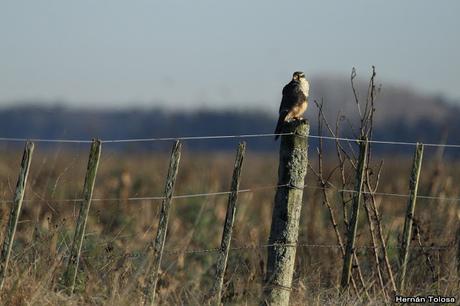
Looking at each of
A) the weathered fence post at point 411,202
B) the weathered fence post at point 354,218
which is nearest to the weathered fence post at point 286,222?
the weathered fence post at point 354,218

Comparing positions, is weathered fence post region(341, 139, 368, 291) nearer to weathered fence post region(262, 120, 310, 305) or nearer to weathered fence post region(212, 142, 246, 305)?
weathered fence post region(262, 120, 310, 305)

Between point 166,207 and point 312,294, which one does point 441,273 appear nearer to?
point 312,294

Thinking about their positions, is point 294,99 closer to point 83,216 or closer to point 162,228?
point 162,228

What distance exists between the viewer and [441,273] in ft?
33.1

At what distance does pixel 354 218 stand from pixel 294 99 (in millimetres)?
1844

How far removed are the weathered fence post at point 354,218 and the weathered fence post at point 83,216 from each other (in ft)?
8.03

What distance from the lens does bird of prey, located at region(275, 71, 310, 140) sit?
10.1m

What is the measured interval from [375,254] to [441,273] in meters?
1.01

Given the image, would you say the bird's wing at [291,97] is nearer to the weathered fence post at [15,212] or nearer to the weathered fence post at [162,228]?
the weathered fence post at [162,228]

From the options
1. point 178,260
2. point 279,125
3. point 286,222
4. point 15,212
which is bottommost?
point 178,260

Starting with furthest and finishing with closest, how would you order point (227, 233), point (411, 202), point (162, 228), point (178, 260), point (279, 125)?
point (178, 260) < point (279, 125) < point (411, 202) < point (227, 233) < point (162, 228)

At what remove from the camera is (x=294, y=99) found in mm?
10273

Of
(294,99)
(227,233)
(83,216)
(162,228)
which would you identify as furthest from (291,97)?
(83,216)

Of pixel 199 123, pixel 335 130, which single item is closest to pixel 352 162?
pixel 335 130
